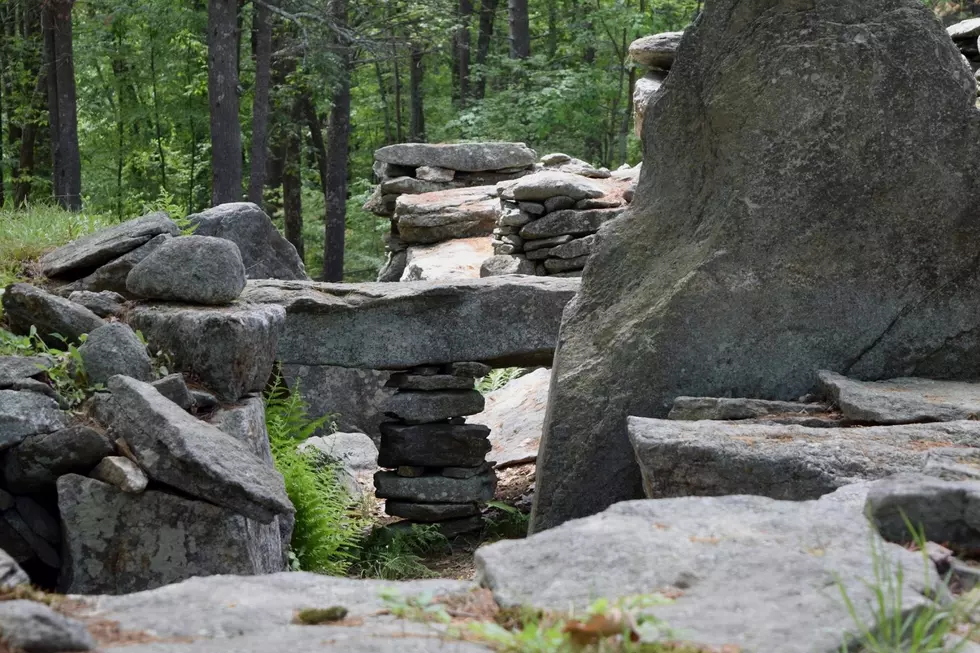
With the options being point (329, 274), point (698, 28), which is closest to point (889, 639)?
point (698, 28)

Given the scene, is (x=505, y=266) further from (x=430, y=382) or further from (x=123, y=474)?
(x=123, y=474)

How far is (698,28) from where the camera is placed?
5.88 metres

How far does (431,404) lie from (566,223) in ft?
10.9

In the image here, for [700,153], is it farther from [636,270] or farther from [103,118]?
[103,118]

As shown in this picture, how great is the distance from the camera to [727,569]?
2596 mm

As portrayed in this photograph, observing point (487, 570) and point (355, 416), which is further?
point (355, 416)

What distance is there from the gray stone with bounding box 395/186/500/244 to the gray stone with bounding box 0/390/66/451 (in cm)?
902

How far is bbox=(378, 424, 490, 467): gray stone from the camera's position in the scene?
349 inches

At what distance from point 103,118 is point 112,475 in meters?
19.8

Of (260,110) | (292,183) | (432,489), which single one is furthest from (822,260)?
(292,183)

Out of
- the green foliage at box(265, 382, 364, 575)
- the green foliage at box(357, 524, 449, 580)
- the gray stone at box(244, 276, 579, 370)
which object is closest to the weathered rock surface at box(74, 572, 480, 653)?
the green foliage at box(265, 382, 364, 575)

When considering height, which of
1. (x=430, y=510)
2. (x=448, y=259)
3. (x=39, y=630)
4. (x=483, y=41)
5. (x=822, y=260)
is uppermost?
(x=483, y=41)

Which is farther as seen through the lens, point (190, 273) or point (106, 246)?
point (106, 246)

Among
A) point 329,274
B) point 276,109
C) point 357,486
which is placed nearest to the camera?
point 357,486
